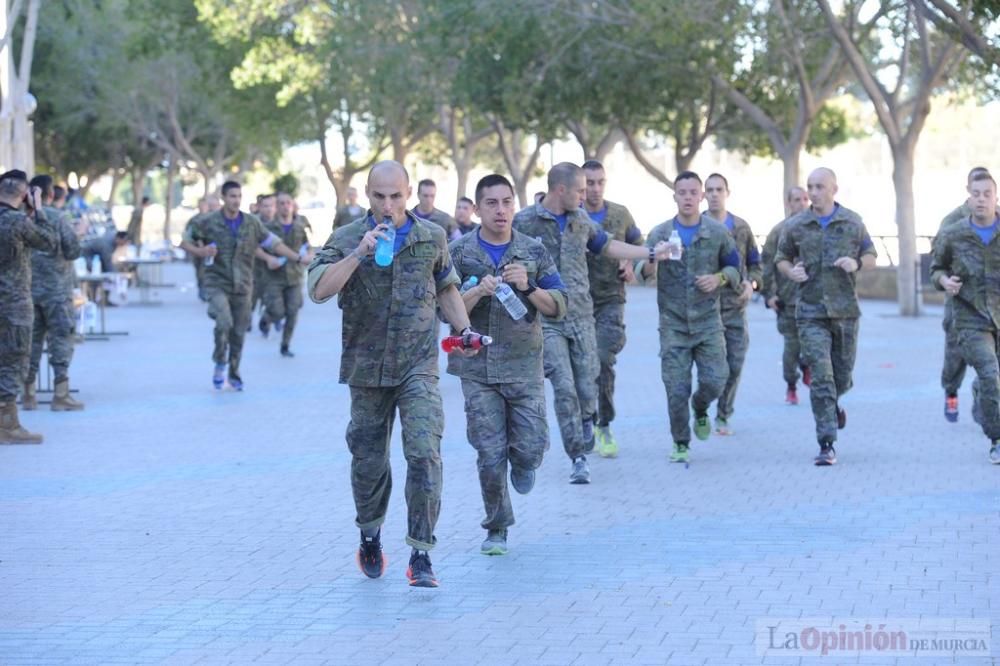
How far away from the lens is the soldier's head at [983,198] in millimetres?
10680

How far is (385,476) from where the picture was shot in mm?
7609

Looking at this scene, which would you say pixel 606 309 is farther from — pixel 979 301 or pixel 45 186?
pixel 45 186

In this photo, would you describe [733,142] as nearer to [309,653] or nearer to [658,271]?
[658,271]

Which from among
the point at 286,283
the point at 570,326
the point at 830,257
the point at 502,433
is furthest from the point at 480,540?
the point at 286,283

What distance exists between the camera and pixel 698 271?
10828mm

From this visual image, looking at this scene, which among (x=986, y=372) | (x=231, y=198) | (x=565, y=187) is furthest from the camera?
(x=231, y=198)

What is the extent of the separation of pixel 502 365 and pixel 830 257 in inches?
135

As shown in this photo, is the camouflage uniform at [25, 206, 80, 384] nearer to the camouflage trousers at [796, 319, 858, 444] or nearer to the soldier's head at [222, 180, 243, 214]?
the soldier's head at [222, 180, 243, 214]

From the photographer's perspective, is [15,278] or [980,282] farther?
[15,278]

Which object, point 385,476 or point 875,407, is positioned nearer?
point 385,476

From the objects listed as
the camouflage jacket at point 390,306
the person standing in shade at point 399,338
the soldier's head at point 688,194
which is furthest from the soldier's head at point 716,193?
the camouflage jacket at point 390,306

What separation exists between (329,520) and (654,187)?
74.0 metres

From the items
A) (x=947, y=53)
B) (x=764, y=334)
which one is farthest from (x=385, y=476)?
(x=947, y=53)

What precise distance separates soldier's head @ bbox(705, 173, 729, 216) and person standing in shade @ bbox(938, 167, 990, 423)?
4.93 ft
